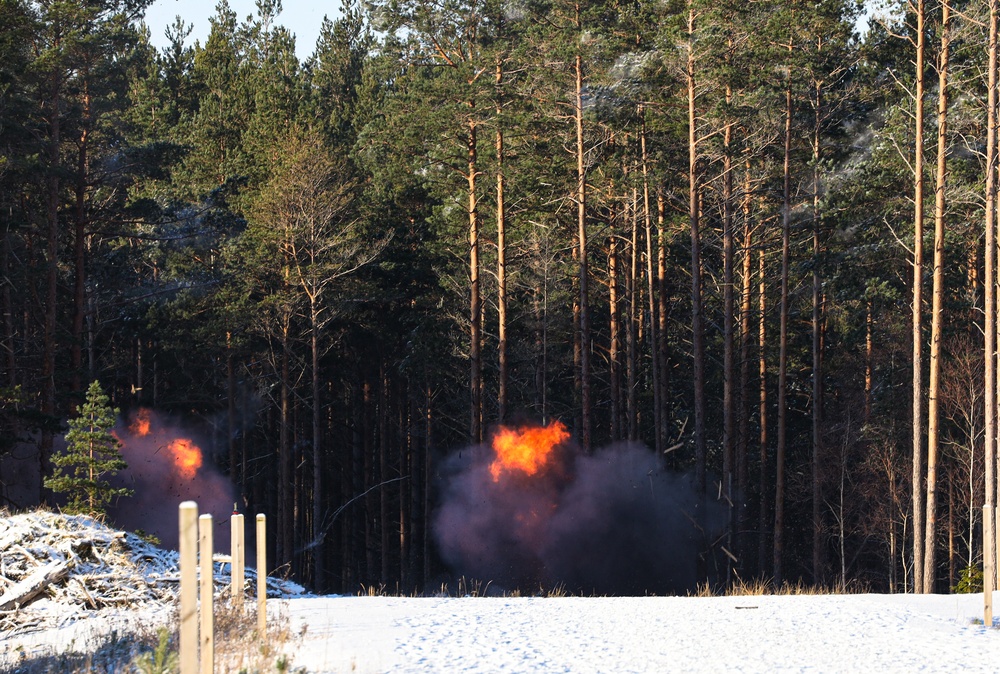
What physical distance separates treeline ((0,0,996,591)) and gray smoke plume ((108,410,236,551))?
8.59 feet

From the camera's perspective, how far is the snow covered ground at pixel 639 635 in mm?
9344

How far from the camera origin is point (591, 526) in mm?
32281

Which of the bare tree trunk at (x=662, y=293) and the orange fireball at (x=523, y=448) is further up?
the bare tree trunk at (x=662, y=293)

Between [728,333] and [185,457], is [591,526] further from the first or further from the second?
[185,457]

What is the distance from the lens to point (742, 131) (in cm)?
3488

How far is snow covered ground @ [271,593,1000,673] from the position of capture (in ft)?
30.7

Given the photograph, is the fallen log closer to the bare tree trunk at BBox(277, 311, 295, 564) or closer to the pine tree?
the pine tree

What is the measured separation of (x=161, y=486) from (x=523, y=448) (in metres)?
13.2

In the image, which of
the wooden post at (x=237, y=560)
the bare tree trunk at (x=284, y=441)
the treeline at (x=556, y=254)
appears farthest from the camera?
the bare tree trunk at (x=284, y=441)

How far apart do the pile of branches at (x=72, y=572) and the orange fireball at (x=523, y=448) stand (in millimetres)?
17555

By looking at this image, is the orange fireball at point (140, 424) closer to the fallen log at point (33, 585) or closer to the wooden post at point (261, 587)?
the fallen log at point (33, 585)

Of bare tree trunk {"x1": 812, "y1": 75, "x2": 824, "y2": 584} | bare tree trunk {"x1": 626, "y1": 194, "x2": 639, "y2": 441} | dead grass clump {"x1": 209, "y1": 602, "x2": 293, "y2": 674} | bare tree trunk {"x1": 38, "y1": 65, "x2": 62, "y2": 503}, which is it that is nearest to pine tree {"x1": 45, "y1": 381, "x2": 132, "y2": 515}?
bare tree trunk {"x1": 38, "y1": 65, "x2": 62, "y2": 503}

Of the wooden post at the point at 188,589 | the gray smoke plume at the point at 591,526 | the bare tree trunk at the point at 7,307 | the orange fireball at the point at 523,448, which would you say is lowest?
the gray smoke plume at the point at 591,526

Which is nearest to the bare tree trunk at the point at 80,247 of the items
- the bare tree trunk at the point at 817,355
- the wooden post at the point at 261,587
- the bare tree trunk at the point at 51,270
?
the bare tree trunk at the point at 51,270
